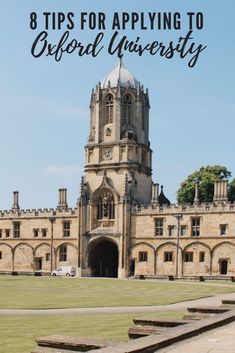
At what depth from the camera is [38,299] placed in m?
29.5

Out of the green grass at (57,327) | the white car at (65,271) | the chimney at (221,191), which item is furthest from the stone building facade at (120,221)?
the green grass at (57,327)

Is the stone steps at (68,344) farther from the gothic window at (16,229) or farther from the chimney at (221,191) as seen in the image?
→ the gothic window at (16,229)

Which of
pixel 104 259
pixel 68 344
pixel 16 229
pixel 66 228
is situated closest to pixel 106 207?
pixel 66 228

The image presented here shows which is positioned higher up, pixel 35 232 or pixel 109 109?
pixel 109 109

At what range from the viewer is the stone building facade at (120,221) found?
2756 inches

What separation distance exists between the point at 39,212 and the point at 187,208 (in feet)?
72.6

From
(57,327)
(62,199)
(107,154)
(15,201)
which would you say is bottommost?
(57,327)

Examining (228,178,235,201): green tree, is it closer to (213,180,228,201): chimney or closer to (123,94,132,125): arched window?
(213,180,228,201): chimney

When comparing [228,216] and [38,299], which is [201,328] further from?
[228,216]

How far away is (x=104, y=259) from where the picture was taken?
7856 cm

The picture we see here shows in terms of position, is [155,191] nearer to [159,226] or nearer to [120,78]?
[159,226]

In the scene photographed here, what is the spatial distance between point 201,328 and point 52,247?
227 ft

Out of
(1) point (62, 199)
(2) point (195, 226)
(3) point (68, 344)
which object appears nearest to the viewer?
(3) point (68, 344)

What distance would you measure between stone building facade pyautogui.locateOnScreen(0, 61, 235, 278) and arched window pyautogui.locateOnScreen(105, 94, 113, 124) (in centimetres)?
13
